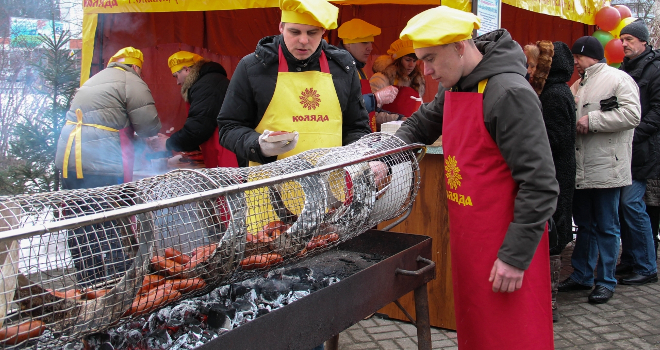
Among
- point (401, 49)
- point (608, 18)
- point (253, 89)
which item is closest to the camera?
point (253, 89)

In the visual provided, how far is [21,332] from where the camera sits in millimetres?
1295

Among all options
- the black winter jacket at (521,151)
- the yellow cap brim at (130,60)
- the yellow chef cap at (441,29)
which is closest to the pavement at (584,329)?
the black winter jacket at (521,151)

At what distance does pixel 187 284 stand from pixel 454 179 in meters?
1.34

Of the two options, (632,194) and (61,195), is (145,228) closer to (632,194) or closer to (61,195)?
(61,195)

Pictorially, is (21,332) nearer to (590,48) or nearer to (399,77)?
(590,48)

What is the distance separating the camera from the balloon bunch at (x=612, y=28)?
6414mm

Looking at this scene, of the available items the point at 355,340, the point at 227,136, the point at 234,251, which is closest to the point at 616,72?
the point at 355,340

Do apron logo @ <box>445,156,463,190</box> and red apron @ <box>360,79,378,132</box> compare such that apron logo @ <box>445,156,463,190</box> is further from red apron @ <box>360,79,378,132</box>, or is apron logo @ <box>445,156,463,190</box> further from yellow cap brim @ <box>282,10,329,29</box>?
red apron @ <box>360,79,378,132</box>

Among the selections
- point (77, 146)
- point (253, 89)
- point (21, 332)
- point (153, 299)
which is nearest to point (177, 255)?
point (153, 299)

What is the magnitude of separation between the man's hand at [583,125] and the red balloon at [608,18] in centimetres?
336

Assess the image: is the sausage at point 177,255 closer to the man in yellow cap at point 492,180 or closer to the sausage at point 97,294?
the sausage at point 97,294

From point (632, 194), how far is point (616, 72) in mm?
1208

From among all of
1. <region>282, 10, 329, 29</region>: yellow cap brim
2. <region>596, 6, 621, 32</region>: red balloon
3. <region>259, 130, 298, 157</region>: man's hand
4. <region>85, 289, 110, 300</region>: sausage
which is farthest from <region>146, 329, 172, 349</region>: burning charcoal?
A: <region>596, 6, 621, 32</region>: red balloon

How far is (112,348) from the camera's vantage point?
5.34ft
